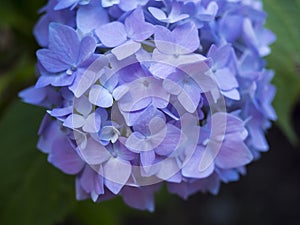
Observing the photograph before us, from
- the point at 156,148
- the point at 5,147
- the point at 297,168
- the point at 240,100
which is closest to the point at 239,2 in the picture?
the point at 240,100

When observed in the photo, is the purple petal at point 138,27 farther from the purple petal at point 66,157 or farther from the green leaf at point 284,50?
the green leaf at point 284,50

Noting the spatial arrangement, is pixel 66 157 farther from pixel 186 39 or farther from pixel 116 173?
pixel 186 39

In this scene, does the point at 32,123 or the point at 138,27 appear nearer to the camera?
the point at 138,27

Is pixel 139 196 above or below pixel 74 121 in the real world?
below

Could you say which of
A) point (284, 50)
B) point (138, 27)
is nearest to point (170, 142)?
point (138, 27)

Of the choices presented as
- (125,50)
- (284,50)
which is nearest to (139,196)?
(125,50)

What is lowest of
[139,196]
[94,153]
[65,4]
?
[139,196]
